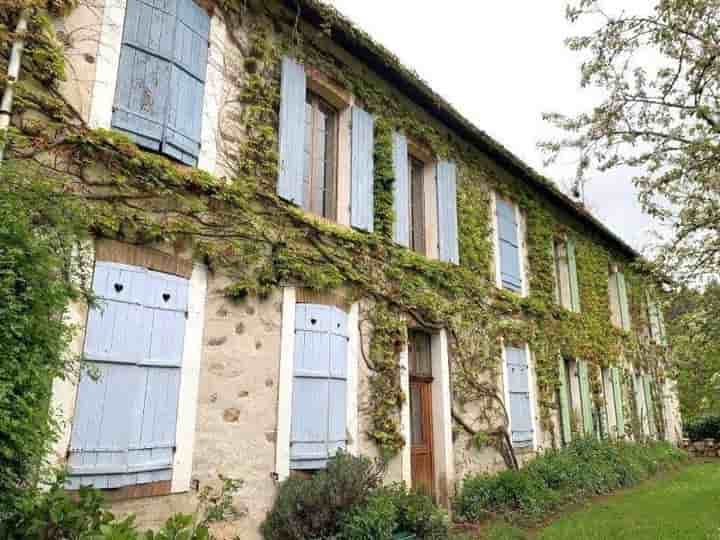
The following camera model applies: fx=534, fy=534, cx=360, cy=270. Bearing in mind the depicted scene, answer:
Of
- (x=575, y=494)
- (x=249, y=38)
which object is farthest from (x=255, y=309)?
(x=575, y=494)

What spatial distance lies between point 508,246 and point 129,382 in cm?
710

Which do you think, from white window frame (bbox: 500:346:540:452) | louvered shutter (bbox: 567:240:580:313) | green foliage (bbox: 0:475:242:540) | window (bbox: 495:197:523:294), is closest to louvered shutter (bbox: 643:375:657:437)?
louvered shutter (bbox: 567:240:580:313)

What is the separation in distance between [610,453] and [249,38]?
30.8ft

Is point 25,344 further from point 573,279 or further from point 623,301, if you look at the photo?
point 623,301

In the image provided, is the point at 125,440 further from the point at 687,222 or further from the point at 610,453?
the point at 610,453

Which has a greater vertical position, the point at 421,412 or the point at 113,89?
the point at 113,89

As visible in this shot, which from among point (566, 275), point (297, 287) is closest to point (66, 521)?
point (297, 287)

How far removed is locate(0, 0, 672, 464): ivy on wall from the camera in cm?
413

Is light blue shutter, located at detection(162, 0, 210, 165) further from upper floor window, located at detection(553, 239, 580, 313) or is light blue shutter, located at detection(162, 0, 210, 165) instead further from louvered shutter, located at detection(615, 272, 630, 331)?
louvered shutter, located at detection(615, 272, 630, 331)

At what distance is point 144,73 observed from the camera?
15.3 feet

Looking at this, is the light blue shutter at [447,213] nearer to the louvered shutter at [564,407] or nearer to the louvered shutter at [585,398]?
the louvered shutter at [564,407]

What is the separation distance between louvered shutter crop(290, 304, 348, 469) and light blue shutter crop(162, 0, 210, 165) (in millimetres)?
1918

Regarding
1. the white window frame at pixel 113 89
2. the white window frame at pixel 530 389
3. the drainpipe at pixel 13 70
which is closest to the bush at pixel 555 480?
the white window frame at pixel 530 389

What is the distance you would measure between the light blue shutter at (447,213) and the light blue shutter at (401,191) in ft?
2.18
